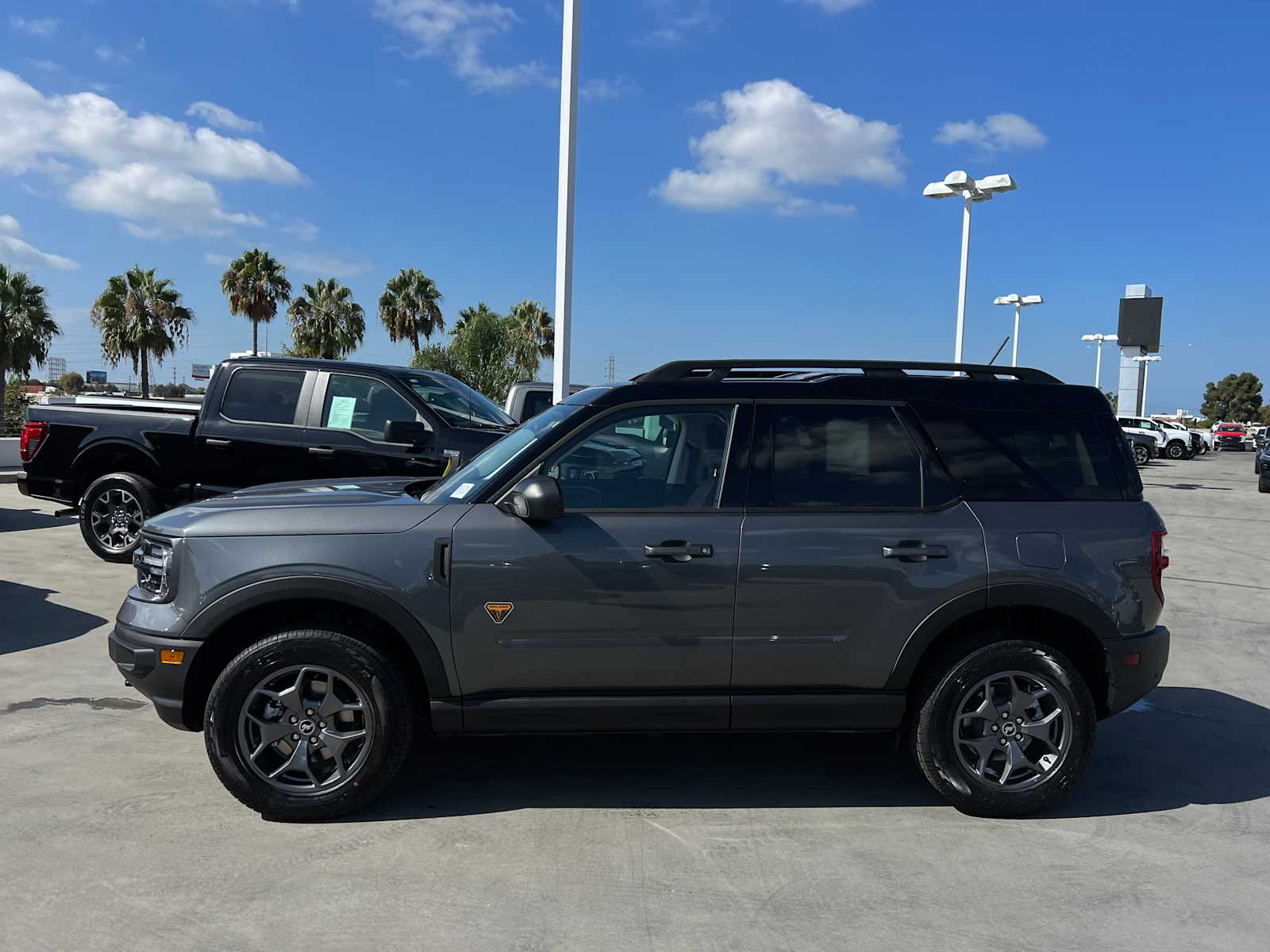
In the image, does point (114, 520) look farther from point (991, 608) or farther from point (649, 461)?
point (991, 608)

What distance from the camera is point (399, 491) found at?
4473mm

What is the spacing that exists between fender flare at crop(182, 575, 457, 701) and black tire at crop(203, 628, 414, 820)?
151mm

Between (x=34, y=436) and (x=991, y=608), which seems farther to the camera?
(x=34, y=436)

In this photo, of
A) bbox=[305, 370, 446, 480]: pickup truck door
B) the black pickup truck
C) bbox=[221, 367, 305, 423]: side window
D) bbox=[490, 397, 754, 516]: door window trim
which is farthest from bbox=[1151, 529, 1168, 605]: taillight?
bbox=[221, 367, 305, 423]: side window

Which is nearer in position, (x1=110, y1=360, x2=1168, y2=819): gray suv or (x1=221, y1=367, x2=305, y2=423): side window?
(x1=110, y1=360, x2=1168, y2=819): gray suv

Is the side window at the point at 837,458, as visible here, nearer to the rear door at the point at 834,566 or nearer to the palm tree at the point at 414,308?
the rear door at the point at 834,566

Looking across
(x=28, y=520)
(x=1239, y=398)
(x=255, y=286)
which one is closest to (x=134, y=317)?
(x=255, y=286)

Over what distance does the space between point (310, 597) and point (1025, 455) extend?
9.91ft

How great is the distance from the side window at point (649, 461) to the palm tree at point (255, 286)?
151 ft

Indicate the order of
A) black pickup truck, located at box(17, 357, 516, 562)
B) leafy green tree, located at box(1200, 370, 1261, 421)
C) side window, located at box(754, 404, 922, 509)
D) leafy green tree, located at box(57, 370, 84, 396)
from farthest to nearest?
leafy green tree, located at box(1200, 370, 1261, 421) → leafy green tree, located at box(57, 370, 84, 396) → black pickup truck, located at box(17, 357, 516, 562) → side window, located at box(754, 404, 922, 509)

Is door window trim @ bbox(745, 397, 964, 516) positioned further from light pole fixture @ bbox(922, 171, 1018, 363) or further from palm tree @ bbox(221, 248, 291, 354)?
palm tree @ bbox(221, 248, 291, 354)

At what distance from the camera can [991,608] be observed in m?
4.04

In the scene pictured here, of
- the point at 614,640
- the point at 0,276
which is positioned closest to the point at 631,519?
the point at 614,640

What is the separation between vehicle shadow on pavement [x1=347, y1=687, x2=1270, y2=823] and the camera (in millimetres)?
4219
